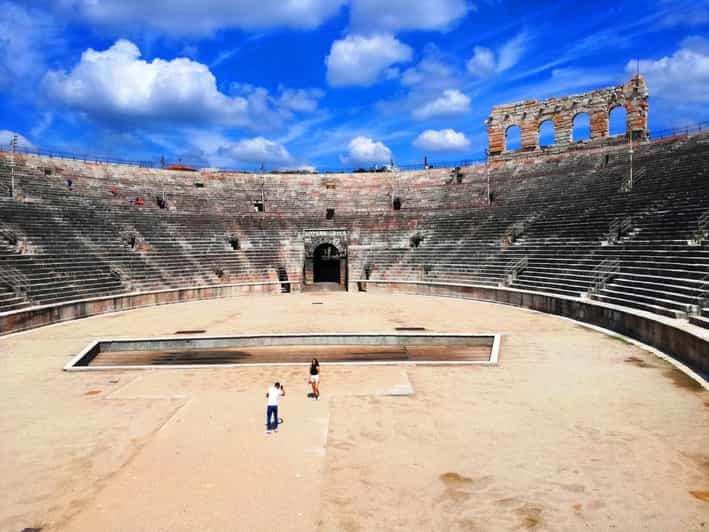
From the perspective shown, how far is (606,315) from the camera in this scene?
63.2 feet

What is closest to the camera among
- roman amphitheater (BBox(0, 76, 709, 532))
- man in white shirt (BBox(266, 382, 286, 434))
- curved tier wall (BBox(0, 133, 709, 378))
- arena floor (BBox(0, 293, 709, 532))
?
arena floor (BBox(0, 293, 709, 532))

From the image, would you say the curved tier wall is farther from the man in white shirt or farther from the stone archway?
the man in white shirt

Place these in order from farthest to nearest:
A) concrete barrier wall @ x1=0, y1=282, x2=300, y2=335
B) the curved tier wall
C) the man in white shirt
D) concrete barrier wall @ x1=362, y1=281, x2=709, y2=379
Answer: the curved tier wall
concrete barrier wall @ x1=0, y1=282, x2=300, y2=335
concrete barrier wall @ x1=362, y1=281, x2=709, y2=379
the man in white shirt

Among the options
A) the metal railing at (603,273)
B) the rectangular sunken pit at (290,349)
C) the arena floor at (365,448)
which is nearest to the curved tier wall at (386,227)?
the metal railing at (603,273)

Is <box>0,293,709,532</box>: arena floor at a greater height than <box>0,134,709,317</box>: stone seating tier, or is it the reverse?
<box>0,134,709,317</box>: stone seating tier

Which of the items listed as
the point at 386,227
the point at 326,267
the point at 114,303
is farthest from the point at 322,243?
the point at 114,303

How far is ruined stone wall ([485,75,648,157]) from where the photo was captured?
126ft

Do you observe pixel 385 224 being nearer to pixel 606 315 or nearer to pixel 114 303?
pixel 114 303

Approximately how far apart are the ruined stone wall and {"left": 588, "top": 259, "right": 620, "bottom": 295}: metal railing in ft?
63.7

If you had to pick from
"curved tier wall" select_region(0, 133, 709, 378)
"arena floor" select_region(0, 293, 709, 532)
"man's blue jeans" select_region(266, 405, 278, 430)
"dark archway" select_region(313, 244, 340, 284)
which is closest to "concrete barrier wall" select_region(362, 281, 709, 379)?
"arena floor" select_region(0, 293, 709, 532)

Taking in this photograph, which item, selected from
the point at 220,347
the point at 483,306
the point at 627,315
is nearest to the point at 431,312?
the point at 483,306

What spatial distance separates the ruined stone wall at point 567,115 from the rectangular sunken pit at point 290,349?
101 ft

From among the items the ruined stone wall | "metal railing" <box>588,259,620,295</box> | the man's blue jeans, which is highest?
the ruined stone wall

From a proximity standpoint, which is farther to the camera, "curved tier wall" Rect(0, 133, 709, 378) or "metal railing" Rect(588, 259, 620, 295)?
"curved tier wall" Rect(0, 133, 709, 378)
